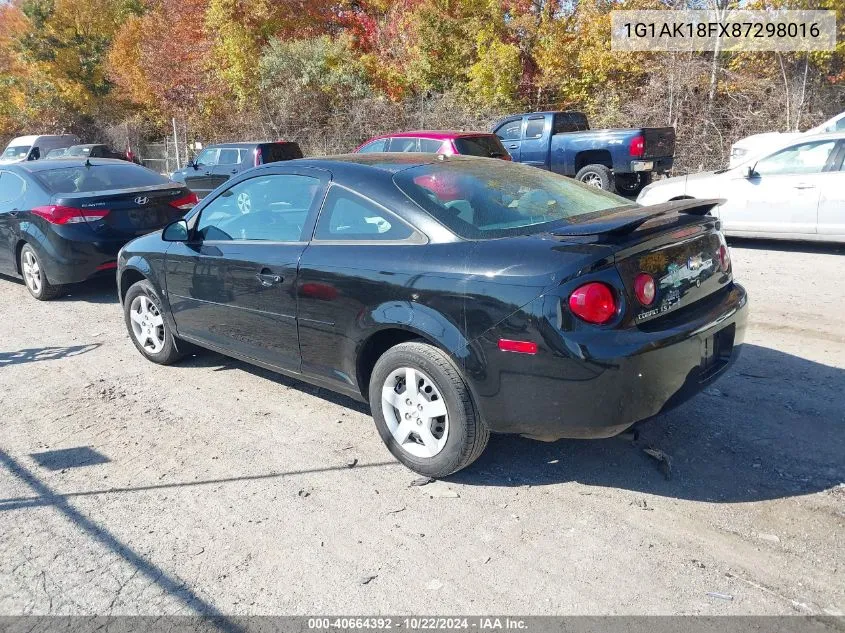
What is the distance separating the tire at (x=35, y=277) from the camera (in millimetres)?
7844

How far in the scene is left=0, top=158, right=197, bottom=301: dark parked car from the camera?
24.8 feet

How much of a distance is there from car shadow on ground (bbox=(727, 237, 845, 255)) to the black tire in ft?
14.8

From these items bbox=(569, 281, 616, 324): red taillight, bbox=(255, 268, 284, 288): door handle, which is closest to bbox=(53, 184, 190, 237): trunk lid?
bbox=(255, 268, 284, 288): door handle

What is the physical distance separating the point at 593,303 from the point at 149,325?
3.93 meters

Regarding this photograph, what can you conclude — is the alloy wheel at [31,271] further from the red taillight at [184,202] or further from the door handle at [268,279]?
the door handle at [268,279]

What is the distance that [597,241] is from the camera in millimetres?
3211

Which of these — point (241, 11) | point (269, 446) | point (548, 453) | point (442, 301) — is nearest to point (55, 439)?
point (269, 446)

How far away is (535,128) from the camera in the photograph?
15.5 metres

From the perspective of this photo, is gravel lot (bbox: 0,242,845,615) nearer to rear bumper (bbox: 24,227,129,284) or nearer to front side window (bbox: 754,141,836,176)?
rear bumper (bbox: 24,227,129,284)

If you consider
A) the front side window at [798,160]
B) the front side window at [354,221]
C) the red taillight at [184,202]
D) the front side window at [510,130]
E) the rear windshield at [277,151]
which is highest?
the front side window at [510,130]

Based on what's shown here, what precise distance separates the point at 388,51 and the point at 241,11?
6847 millimetres

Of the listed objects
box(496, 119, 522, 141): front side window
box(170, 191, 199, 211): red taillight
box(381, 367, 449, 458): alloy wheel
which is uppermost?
box(496, 119, 522, 141): front side window

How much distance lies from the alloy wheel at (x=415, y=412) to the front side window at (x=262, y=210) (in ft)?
3.82

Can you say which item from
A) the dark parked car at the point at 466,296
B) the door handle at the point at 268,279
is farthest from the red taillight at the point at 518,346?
the door handle at the point at 268,279
